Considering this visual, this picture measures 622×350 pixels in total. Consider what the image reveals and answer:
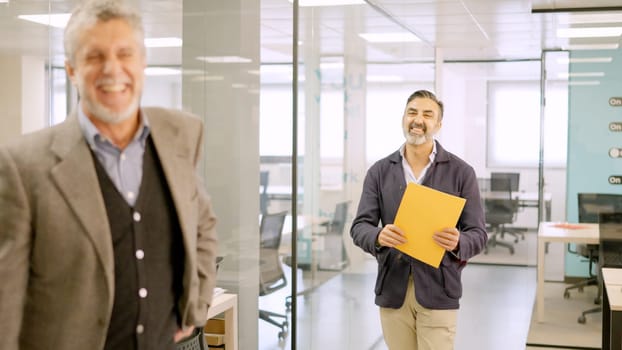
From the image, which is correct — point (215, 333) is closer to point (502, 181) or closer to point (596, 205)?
point (596, 205)

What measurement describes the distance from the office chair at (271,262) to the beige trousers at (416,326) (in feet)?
3.67

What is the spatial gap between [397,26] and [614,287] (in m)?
2.99

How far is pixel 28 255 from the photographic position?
1.74 m

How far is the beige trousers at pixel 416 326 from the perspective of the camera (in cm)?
344

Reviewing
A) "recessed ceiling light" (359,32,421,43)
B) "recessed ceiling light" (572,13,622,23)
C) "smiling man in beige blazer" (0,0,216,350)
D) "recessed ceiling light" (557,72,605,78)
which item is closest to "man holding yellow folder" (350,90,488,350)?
"smiling man in beige blazer" (0,0,216,350)

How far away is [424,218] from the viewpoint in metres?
3.38

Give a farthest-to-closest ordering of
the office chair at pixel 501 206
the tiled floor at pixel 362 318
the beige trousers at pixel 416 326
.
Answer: the office chair at pixel 501 206 < the tiled floor at pixel 362 318 < the beige trousers at pixel 416 326

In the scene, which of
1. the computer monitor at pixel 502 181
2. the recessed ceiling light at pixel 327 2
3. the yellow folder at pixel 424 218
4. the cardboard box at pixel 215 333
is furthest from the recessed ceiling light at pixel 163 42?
the computer monitor at pixel 502 181

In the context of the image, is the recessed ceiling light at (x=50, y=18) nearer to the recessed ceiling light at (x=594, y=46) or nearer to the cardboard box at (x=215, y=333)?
the cardboard box at (x=215, y=333)

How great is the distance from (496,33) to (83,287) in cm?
679

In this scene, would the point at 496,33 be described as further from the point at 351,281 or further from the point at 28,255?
the point at 28,255

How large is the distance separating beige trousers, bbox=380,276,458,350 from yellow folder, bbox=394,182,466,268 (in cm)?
18

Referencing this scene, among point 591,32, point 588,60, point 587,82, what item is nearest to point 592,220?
point 587,82

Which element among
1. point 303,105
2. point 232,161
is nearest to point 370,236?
point 232,161
